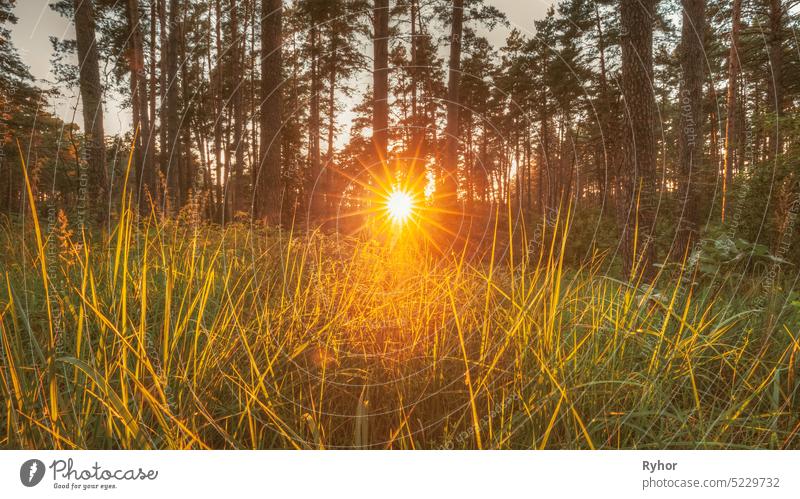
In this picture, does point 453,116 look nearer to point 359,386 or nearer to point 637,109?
point 637,109

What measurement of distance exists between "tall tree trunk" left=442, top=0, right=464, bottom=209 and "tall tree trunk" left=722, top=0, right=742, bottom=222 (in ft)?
10.0

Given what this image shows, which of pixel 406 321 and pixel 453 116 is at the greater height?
pixel 453 116

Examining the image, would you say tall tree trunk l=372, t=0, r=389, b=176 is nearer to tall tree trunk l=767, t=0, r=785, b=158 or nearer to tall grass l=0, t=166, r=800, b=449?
tall tree trunk l=767, t=0, r=785, b=158

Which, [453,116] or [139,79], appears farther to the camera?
[453,116]

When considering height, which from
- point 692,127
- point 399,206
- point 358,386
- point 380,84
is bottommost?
point 358,386

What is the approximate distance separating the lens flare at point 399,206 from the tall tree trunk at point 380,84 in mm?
1611

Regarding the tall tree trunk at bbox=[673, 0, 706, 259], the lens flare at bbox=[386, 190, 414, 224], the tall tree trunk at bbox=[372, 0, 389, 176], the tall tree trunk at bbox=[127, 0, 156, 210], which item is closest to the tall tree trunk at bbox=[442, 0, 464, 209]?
the lens flare at bbox=[386, 190, 414, 224]

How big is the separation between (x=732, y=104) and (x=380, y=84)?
4.97 metres

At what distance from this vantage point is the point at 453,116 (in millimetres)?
6758

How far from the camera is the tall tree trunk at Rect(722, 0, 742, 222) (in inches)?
96.4

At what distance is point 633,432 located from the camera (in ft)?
4.49
